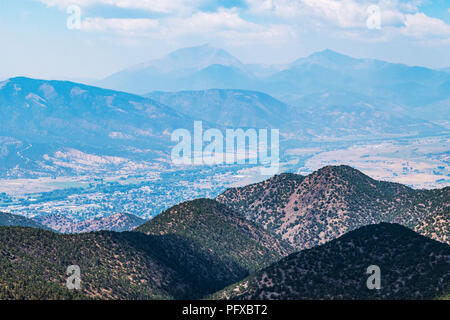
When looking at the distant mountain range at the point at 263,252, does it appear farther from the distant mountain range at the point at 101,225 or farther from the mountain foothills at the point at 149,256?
the distant mountain range at the point at 101,225

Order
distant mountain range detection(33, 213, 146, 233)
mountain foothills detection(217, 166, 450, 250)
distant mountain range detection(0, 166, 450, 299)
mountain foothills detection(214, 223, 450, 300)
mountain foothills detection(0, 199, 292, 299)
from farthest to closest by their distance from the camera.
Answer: distant mountain range detection(33, 213, 146, 233) < mountain foothills detection(217, 166, 450, 250) < mountain foothills detection(0, 199, 292, 299) < distant mountain range detection(0, 166, 450, 299) < mountain foothills detection(214, 223, 450, 300)

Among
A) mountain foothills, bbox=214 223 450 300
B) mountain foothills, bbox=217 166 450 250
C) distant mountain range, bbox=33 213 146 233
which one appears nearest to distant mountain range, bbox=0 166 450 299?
mountain foothills, bbox=214 223 450 300

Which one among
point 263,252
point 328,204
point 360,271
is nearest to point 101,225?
point 328,204

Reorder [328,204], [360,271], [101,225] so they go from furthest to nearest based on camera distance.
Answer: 1. [101,225]
2. [328,204]
3. [360,271]

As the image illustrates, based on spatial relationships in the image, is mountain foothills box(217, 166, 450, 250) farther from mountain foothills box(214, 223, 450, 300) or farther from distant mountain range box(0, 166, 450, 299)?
mountain foothills box(214, 223, 450, 300)

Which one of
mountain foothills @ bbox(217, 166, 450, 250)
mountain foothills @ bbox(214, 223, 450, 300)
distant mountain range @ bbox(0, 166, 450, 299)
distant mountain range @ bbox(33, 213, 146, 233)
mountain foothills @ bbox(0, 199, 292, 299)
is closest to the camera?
mountain foothills @ bbox(214, 223, 450, 300)

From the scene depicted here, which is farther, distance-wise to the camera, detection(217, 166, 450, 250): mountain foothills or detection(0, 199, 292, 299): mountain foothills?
detection(217, 166, 450, 250): mountain foothills

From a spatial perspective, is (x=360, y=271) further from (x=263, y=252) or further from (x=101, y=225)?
(x=101, y=225)

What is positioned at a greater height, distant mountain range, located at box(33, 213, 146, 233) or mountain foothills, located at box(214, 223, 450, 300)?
mountain foothills, located at box(214, 223, 450, 300)
